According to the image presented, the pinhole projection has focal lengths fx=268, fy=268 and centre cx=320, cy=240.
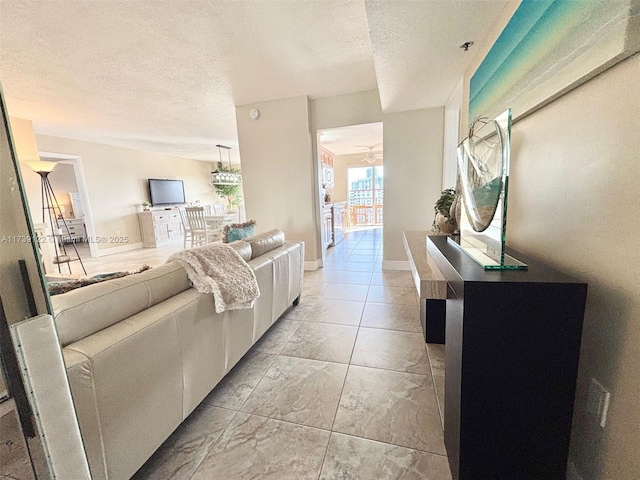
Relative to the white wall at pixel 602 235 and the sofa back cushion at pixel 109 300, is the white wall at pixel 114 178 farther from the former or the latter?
the white wall at pixel 602 235

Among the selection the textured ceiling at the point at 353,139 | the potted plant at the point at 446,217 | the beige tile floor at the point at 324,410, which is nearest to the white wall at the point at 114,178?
the textured ceiling at the point at 353,139

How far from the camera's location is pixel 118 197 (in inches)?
240

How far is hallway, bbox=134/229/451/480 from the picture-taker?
1155mm

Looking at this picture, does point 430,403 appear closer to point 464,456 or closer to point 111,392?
point 464,456

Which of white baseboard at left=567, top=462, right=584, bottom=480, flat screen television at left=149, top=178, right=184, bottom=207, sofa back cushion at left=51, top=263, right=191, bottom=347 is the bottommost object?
white baseboard at left=567, top=462, right=584, bottom=480

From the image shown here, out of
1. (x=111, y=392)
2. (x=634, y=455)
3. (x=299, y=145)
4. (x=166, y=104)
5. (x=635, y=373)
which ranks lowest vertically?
(x=634, y=455)

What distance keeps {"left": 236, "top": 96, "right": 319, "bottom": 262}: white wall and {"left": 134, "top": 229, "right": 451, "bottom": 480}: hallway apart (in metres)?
1.89

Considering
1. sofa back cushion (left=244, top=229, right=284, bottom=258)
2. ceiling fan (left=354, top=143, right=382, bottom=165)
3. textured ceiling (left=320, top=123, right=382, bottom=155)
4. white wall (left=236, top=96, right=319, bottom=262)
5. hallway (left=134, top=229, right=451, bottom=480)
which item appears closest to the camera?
hallway (left=134, top=229, right=451, bottom=480)

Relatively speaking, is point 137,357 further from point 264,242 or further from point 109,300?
point 264,242

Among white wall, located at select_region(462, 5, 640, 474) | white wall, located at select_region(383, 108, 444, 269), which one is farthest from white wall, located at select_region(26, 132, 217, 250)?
white wall, located at select_region(462, 5, 640, 474)

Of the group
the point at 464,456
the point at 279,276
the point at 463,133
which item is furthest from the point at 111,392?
the point at 463,133

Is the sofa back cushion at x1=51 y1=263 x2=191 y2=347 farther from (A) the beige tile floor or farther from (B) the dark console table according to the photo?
(B) the dark console table

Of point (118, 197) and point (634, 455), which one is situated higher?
point (118, 197)

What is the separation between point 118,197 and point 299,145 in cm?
487
